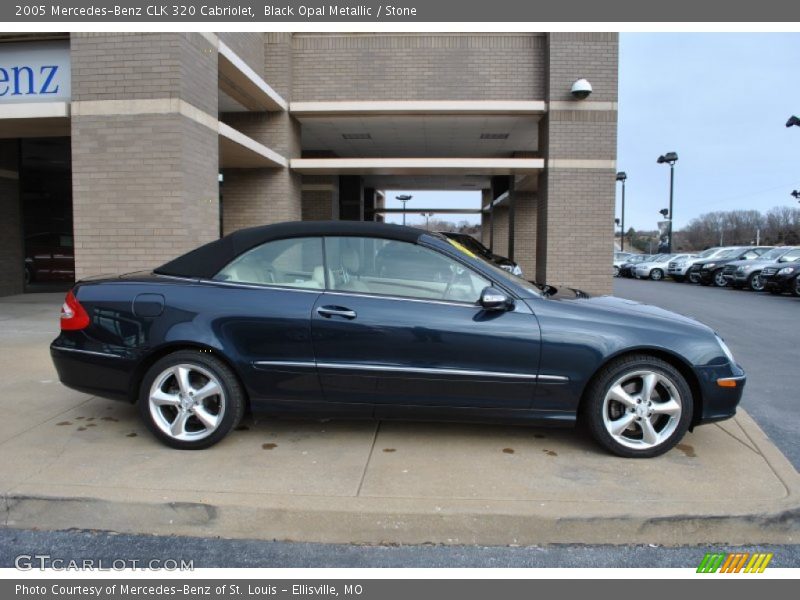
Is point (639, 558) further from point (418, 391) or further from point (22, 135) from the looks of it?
point (22, 135)

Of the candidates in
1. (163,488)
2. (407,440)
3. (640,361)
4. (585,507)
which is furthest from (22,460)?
(640,361)

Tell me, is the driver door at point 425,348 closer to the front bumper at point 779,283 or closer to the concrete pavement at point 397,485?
the concrete pavement at point 397,485

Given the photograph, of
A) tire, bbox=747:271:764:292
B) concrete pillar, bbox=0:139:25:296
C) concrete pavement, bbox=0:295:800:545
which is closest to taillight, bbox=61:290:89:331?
concrete pavement, bbox=0:295:800:545

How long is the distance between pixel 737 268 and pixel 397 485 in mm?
21406

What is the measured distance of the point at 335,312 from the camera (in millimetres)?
3779

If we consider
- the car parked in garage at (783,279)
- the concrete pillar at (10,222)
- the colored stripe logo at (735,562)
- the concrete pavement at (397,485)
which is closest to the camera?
the colored stripe logo at (735,562)

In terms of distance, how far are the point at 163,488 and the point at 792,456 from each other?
13.5 feet

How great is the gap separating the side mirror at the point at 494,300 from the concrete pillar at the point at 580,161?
27.9ft

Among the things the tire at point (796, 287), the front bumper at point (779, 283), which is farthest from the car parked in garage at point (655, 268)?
the tire at point (796, 287)

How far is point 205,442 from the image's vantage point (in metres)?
3.88

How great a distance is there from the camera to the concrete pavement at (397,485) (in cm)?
306

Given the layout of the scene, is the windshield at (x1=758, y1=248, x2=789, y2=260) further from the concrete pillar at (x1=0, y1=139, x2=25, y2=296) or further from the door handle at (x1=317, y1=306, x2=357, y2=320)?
the concrete pillar at (x1=0, y1=139, x2=25, y2=296)

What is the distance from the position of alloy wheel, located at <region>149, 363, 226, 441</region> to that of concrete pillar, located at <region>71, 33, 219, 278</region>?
13.9ft

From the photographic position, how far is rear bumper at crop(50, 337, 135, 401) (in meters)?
3.94
